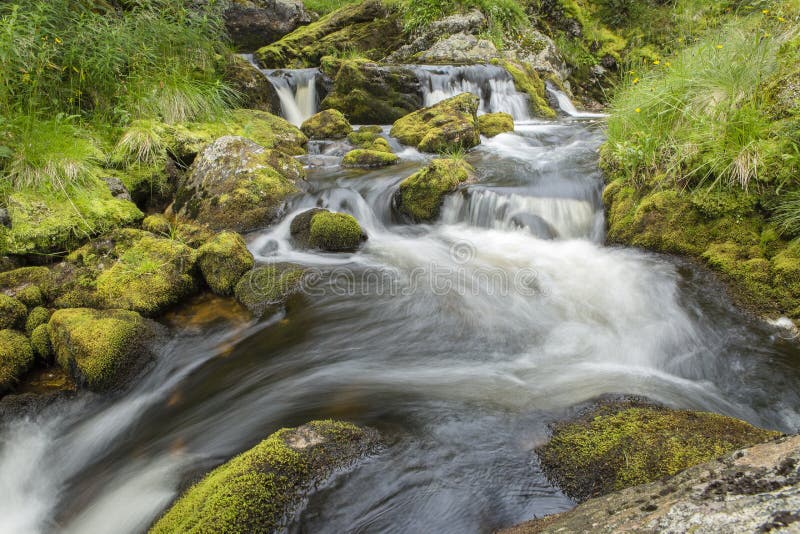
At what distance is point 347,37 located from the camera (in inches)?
592

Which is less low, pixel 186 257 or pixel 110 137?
pixel 110 137

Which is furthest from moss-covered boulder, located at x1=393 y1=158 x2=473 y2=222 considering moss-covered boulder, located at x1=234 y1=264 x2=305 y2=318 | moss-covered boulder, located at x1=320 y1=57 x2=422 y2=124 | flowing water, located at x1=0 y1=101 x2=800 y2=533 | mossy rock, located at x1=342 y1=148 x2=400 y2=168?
moss-covered boulder, located at x1=320 y1=57 x2=422 y2=124

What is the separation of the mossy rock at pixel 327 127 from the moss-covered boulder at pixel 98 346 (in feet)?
22.9

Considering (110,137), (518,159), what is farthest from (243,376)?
(518,159)

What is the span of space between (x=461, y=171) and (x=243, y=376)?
14.4 ft

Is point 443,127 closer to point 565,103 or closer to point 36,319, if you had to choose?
point 565,103

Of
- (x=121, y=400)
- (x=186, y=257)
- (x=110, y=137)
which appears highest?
(x=110, y=137)

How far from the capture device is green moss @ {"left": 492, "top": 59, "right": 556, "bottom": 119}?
463 inches

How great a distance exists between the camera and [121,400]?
332 centimetres

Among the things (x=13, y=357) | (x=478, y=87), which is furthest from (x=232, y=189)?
(x=478, y=87)

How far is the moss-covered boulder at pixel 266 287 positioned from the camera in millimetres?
4309

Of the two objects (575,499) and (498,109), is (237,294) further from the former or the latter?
(498,109)

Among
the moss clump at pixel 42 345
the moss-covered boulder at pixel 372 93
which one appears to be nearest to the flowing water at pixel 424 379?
the moss clump at pixel 42 345

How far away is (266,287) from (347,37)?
13556 millimetres
